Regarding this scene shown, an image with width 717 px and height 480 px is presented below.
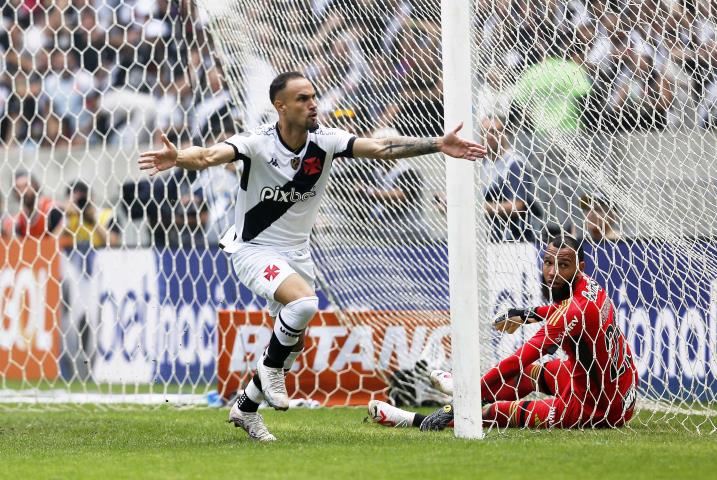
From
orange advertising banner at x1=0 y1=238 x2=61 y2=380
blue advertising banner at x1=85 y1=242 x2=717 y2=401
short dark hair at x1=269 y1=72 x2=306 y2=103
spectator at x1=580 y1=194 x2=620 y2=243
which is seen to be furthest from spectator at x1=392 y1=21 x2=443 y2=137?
orange advertising banner at x1=0 y1=238 x2=61 y2=380

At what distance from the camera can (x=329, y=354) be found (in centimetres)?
905

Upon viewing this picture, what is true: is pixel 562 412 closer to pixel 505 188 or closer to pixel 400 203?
pixel 505 188

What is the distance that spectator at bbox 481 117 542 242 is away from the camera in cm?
654

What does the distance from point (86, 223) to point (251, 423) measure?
6.00 m

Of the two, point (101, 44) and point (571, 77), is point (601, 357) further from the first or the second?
point (101, 44)

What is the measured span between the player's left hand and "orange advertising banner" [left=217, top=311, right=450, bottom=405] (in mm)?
3322

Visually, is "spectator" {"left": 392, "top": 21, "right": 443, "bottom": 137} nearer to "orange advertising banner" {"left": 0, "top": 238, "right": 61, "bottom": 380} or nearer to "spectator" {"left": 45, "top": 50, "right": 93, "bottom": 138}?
"spectator" {"left": 45, "top": 50, "right": 93, "bottom": 138}

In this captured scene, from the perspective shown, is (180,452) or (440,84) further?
(440,84)

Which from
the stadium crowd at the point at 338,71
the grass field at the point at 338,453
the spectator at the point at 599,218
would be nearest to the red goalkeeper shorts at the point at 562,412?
the grass field at the point at 338,453

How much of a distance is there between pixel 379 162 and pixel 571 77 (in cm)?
228

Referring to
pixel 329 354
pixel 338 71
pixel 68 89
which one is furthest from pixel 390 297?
pixel 68 89

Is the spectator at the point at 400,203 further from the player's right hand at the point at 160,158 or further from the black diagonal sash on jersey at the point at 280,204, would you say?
the player's right hand at the point at 160,158

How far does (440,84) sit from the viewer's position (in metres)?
7.34

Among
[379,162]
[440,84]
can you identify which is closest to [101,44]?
[379,162]
